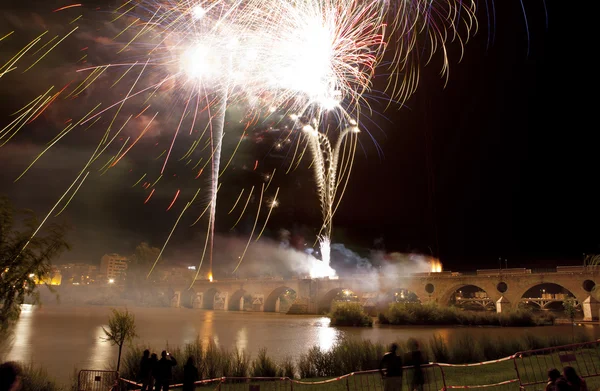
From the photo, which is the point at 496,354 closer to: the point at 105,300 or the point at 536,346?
the point at 536,346

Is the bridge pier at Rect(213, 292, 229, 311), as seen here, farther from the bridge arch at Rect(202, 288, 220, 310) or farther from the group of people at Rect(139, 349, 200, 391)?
the group of people at Rect(139, 349, 200, 391)

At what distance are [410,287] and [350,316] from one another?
53.7ft

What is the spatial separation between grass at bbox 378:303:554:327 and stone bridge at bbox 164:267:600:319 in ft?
13.7


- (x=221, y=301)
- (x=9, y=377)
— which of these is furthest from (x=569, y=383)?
(x=221, y=301)

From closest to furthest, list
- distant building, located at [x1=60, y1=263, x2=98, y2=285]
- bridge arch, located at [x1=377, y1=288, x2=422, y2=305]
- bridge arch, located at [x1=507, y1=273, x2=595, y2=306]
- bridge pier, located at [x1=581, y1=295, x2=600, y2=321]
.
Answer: bridge pier, located at [x1=581, y1=295, x2=600, y2=321], bridge arch, located at [x1=507, y1=273, x2=595, y2=306], bridge arch, located at [x1=377, y1=288, x2=422, y2=305], distant building, located at [x1=60, y1=263, x2=98, y2=285]

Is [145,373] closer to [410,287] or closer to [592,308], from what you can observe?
[592,308]

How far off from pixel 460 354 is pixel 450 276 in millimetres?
39905

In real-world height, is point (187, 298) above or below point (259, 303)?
above

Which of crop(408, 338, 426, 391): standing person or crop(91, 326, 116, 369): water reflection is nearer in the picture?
crop(408, 338, 426, 391): standing person

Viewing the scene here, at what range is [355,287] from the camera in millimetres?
63000

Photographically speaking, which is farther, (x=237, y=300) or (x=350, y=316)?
(x=237, y=300)

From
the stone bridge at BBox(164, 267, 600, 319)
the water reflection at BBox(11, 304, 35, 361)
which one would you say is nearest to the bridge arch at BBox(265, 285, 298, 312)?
the stone bridge at BBox(164, 267, 600, 319)

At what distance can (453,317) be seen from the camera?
1638 inches

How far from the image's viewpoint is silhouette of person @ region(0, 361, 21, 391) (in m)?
3.72
